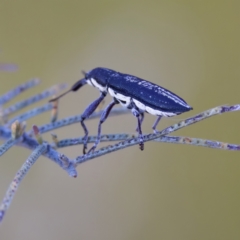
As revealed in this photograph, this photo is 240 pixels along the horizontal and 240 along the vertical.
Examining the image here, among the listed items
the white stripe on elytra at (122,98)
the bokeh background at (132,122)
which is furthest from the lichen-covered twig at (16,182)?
the bokeh background at (132,122)

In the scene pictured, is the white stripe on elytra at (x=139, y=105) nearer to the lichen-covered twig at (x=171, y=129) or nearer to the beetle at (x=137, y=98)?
the beetle at (x=137, y=98)

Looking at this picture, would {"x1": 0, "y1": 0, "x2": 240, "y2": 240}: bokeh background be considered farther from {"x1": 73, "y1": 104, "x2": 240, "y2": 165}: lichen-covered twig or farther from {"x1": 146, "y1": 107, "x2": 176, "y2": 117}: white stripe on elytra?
{"x1": 73, "y1": 104, "x2": 240, "y2": 165}: lichen-covered twig

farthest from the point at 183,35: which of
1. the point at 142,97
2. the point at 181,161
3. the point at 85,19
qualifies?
the point at 142,97

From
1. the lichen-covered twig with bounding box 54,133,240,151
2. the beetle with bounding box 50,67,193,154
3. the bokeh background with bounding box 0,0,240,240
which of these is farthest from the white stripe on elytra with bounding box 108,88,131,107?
the bokeh background with bounding box 0,0,240,240

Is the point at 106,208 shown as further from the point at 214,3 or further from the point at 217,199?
the point at 214,3

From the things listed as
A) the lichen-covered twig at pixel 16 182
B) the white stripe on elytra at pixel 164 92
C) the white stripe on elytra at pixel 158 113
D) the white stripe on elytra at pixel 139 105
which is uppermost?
the white stripe on elytra at pixel 164 92

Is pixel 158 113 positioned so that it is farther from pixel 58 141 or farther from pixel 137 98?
pixel 58 141
